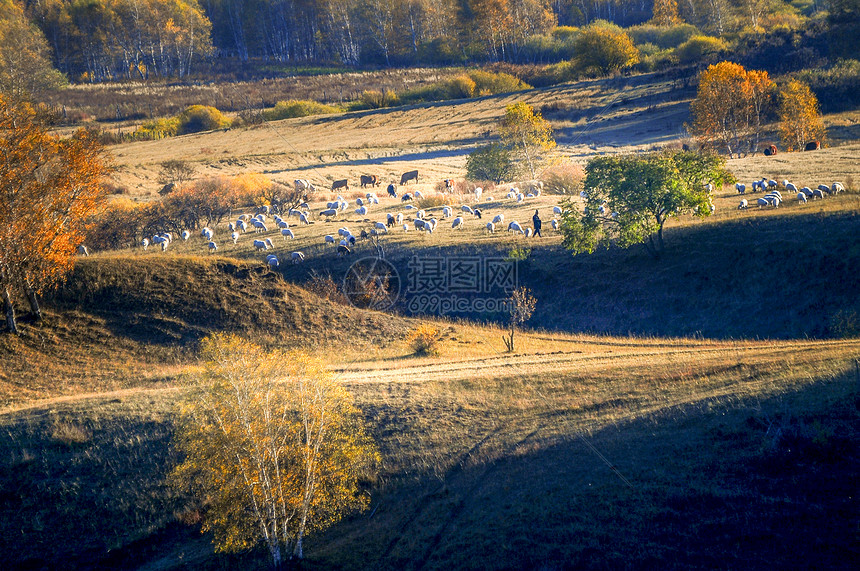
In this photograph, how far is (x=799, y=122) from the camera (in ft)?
212

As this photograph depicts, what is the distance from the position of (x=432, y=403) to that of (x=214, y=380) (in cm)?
833

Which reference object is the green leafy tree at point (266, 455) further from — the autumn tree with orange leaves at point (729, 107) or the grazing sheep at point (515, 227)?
the autumn tree with orange leaves at point (729, 107)

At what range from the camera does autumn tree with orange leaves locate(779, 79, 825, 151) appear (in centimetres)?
6462

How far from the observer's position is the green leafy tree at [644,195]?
36.1 meters

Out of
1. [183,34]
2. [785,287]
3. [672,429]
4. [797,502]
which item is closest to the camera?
[797,502]

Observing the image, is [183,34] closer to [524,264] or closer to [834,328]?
[524,264]

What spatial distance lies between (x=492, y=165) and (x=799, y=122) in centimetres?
3088

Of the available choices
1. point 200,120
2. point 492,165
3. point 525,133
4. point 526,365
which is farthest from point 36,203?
point 200,120

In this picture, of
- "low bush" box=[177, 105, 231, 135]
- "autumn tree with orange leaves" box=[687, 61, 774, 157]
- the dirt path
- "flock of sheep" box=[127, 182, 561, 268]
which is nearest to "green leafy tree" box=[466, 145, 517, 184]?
"flock of sheep" box=[127, 182, 561, 268]

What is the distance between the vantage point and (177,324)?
1310 inches

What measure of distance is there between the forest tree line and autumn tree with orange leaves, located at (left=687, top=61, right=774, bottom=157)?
157 ft

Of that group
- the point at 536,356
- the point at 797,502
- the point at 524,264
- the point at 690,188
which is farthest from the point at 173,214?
the point at 797,502

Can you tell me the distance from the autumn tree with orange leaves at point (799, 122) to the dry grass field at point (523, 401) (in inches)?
823

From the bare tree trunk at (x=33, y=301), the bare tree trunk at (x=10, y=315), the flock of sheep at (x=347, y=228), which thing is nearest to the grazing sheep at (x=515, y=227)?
the flock of sheep at (x=347, y=228)
